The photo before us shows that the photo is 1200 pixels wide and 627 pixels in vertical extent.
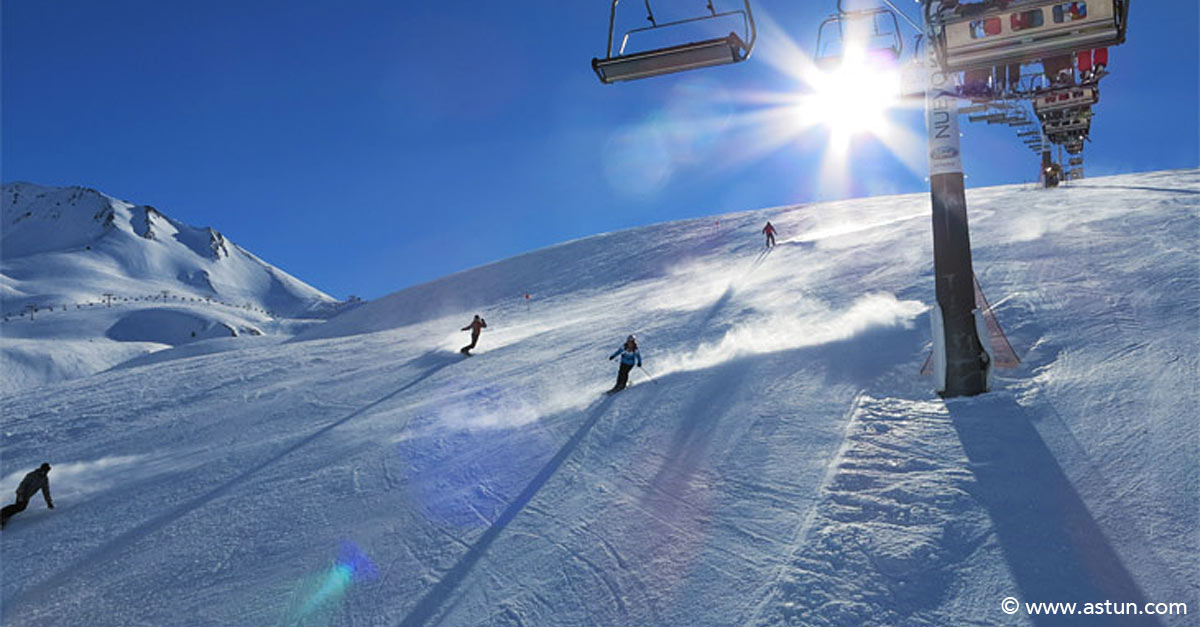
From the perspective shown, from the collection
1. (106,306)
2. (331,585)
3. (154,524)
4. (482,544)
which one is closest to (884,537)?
(482,544)

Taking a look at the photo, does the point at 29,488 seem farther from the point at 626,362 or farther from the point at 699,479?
the point at 699,479

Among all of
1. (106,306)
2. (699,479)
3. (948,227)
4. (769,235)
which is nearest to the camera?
(699,479)

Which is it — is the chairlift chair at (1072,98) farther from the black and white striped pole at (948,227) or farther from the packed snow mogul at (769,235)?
the black and white striped pole at (948,227)

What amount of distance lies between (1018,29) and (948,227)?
2556mm

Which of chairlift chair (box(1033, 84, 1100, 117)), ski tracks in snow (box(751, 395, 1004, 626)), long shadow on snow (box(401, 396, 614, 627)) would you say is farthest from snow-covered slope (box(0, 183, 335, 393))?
chairlift chair (box(1033, 84, 1100, 117))

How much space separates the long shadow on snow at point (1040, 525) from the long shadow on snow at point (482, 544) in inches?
179

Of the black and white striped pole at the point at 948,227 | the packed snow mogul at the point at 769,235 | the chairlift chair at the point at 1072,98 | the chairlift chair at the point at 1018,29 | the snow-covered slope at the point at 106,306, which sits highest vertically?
the snow-covered slope at the point at 106,306

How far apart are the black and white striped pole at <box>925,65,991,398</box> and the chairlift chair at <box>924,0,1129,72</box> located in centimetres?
104

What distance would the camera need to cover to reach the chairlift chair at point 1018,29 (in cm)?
687

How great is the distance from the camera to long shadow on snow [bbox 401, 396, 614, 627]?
5852 millimetres

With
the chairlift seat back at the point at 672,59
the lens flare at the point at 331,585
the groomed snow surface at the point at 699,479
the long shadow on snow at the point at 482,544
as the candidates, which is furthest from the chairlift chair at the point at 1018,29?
the lens flare at the point at 331,585

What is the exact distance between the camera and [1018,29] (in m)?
7.18

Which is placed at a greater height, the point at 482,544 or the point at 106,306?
the point at 106,306

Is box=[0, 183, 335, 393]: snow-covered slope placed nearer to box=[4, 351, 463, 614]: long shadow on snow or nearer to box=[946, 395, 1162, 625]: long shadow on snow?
box=[4, 351, 463, 614]: long shadow on snow
